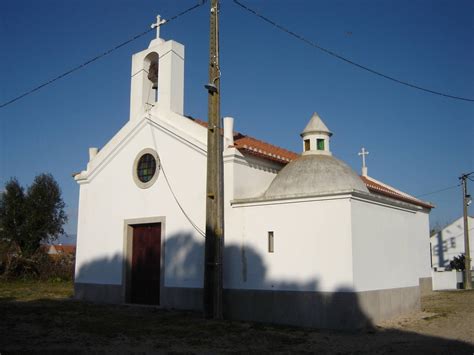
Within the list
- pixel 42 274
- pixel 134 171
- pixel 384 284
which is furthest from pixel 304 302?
pixel 42 274

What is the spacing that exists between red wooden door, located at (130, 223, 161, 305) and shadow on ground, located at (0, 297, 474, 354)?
6.57 feet

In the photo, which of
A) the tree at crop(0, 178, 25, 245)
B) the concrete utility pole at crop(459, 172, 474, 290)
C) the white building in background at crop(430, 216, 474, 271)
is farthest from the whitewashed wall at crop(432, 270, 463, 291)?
the tree at crop(0, 178, 25, 245)

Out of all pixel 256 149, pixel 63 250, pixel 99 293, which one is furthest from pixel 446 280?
pixel 63 250

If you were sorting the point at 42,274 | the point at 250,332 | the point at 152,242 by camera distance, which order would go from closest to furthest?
the point at 250,332 → the point at 152,242 → the point at 42,274

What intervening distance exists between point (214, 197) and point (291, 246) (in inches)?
96.5

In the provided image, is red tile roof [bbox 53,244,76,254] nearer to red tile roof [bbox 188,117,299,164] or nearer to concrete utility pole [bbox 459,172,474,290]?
red tile roof [bbox 188,117,299,164]

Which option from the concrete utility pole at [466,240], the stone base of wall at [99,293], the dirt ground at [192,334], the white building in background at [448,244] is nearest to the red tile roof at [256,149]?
the dirt ground at [192,334]

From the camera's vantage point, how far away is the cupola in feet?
53.2

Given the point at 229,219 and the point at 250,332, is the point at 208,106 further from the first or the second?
the point at 250,332

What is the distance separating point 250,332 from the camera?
11.4m

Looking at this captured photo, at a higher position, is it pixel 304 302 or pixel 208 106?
pixel 208 106

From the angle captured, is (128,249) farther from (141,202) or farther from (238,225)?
(238,225)

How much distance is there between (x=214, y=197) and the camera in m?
13.2

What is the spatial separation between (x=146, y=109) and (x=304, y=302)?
29.0 ft
